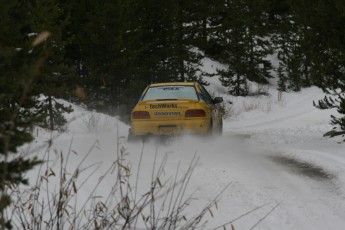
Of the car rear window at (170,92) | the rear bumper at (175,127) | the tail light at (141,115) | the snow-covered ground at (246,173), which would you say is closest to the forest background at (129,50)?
the snow-covered ground at (246,173)

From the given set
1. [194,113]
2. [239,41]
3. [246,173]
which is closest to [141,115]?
[194,113]

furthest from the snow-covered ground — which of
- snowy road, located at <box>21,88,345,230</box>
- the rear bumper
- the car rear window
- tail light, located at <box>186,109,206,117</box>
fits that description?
the car rear window

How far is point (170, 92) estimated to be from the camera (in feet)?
39.4

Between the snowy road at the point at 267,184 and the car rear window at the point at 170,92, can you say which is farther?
the car rear window at the point at 170,92

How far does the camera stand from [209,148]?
1145 centimetres

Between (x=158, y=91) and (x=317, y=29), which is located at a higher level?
(x=317, y=29)

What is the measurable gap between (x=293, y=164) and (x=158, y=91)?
156 inches

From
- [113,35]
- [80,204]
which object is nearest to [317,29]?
[80,204]

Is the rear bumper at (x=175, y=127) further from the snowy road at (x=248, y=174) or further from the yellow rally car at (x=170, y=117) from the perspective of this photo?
the snowy road at (x=248, y=174)

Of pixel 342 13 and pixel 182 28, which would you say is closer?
pixel 342 13

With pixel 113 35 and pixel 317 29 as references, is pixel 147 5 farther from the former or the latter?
pixel 317 29

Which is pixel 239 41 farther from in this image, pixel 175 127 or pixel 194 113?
pixel 175 127

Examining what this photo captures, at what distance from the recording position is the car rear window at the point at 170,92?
11.8m

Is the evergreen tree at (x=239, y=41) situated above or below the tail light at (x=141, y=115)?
above
